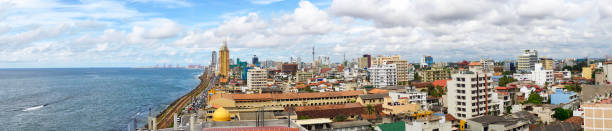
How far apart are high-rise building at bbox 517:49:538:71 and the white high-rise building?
A: 74227 millimetres

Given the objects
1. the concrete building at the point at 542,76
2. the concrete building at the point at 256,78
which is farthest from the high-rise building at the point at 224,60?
the concrete building at the point at 542,76

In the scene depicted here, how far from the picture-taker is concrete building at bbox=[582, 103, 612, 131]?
2427 cm

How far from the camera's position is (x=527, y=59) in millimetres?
103750

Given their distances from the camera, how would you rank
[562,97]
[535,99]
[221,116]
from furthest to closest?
[562,97] → [535,99] → [221,116]

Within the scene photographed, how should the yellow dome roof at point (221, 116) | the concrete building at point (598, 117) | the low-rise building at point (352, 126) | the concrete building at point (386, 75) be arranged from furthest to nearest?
the concrete building at point (386, 75), the low-rise building at point (352, 126), the concrete building at point (598, 117), the yellow dome roof at point (221, 116)

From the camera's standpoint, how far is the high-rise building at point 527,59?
10350 centimetres

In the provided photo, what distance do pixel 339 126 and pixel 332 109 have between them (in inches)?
529

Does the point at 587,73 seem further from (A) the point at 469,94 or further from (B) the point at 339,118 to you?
(B) the point at 339,118

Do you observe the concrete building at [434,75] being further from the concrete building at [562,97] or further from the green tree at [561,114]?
the green tree at [561,114]

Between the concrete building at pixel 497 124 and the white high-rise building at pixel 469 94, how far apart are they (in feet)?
22.1

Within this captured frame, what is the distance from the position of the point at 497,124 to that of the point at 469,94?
9.06 meters

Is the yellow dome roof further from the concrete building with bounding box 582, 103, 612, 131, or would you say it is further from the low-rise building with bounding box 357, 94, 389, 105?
the low-rise building with bounding box 357, 94, 389, 105

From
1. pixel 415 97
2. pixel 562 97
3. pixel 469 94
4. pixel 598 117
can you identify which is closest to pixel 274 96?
pixel 415 97

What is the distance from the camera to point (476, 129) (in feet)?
99.8
